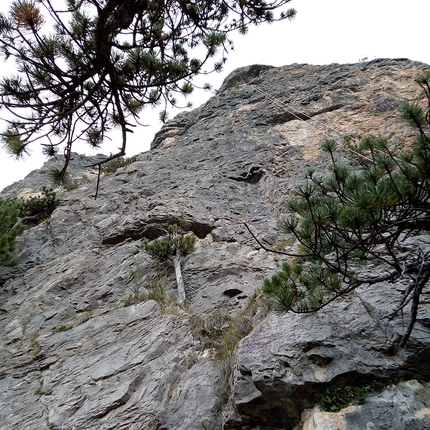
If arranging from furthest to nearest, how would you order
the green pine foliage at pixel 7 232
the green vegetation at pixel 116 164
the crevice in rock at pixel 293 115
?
the green vegetation at pixel 116 164
the crevice in rock at pixel 293 115
the green pine foliage at pixel 7 232

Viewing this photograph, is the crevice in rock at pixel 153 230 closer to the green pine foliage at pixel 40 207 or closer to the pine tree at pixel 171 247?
the pine tree at pixel 171 247

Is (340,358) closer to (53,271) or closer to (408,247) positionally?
(408,247)

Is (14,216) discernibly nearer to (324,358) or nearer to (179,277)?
(179,277)

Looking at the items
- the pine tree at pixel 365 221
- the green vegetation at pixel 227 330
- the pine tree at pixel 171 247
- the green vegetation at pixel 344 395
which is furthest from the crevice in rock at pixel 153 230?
the green vegetation at pixel 344 395

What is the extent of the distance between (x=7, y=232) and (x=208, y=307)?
19.4 feet

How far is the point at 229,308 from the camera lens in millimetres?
4996

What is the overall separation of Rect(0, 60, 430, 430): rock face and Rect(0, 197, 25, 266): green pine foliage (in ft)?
1.35

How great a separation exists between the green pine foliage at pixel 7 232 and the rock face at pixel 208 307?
1.35 feet

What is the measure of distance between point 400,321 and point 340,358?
0.64 meters

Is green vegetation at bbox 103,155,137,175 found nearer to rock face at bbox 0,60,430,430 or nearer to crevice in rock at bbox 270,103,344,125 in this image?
rock face at bbox 0,60,430,430

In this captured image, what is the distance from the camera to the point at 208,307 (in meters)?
5.15

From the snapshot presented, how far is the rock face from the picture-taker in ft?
9.73

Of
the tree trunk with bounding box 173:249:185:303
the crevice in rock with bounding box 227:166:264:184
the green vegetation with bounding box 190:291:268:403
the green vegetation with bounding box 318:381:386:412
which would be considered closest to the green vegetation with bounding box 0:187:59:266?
the tree trunk with bounding box 173:249:185:303

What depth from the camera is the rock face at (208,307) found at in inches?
117
